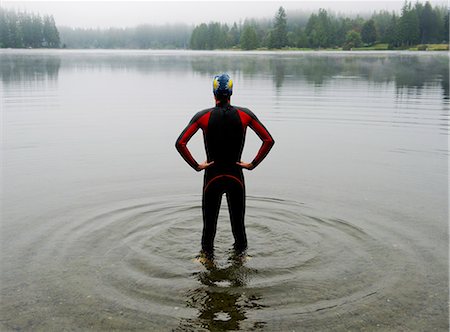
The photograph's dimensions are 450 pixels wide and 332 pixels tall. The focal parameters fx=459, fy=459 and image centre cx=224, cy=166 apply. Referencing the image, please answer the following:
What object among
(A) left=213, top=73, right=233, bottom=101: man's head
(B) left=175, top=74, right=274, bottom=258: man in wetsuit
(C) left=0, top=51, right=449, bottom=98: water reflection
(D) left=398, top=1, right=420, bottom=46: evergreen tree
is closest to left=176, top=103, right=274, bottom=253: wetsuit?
(B) left=175, top=74, right=274, bottom=258: man in wetsuit

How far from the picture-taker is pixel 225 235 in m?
→ 8.78

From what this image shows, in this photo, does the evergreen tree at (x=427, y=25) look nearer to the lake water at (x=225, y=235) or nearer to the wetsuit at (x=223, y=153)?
the lake water at (x=225, y=235)

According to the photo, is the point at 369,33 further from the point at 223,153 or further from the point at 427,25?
the point at 223,153

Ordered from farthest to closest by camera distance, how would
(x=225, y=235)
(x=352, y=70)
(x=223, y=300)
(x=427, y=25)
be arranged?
(x=427, y=25) → (x=352, y=70) → (x=225, y=235) → (x=223, y=300)

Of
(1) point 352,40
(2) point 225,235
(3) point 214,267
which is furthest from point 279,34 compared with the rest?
(3) point 214,267

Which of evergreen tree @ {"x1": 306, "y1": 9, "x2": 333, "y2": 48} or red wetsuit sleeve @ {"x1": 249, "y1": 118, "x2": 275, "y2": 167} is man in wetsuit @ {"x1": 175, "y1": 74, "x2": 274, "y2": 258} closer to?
red wetsuit sleeve @ {"x1": 249, "y1": 118, "x2": 275, "y2": 167}

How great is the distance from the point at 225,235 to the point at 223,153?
203 cm

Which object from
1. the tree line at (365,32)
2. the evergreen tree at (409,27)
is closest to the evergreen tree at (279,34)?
the tree line at (365,32)

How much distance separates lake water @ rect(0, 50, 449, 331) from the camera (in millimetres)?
6156

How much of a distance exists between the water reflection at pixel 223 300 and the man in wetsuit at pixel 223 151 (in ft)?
2.08

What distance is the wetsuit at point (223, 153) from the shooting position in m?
7.29

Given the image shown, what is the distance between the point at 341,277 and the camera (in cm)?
713

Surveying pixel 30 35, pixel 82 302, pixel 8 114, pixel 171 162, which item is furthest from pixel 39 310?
pixel 30 35

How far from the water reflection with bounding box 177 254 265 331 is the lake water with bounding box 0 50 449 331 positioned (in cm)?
2
